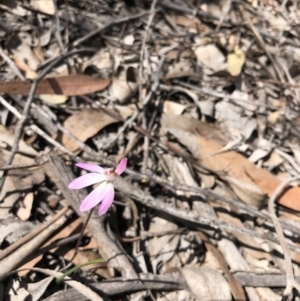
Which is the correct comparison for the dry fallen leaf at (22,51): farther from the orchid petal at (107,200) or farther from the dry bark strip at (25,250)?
the orchid petal at (107,200)

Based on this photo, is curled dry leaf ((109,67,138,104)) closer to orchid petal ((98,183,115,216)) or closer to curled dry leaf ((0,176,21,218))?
curled dry leaf ((0,176,21,218))

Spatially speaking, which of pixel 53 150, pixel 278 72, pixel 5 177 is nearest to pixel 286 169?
pixel 278 72

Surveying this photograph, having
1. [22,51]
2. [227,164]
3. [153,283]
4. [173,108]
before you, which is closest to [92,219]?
[153,283]

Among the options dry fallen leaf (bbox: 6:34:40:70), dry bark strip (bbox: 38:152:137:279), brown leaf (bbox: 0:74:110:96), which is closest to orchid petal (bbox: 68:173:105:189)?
dry bark strip (bbox: 38:152:137:279)

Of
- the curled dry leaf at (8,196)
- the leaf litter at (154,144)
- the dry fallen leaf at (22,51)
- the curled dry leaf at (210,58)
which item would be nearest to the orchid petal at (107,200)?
the leaf litter at (154,144)

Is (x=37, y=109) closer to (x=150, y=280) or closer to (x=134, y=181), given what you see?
(x=134, y=181)

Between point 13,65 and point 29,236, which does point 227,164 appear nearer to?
point 29,236
